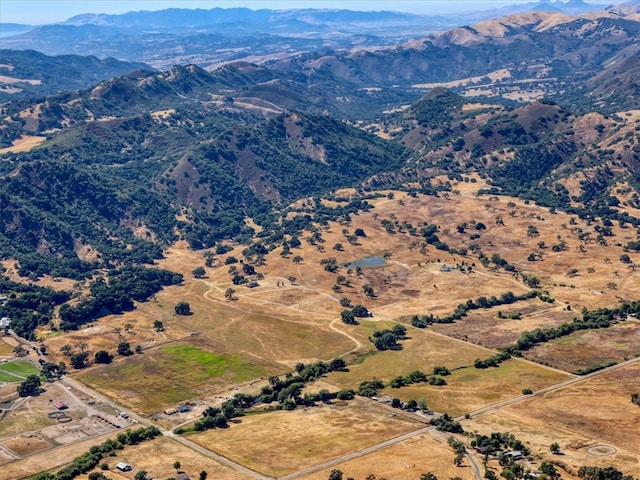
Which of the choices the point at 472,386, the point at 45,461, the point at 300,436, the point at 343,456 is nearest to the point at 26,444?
the point at 45,461

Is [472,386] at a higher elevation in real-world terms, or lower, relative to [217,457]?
higher

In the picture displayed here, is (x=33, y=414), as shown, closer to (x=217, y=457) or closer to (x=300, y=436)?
(x=217, y=457)

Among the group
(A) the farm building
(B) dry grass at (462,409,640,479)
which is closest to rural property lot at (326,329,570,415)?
(B) dry grass at (462,409,640,479)

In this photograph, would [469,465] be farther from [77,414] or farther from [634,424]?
[77,414]

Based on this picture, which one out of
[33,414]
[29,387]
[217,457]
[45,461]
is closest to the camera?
[217,457]

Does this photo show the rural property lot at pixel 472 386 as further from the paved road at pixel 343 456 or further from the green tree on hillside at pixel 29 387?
the green tree on hillside at pixel 29 387

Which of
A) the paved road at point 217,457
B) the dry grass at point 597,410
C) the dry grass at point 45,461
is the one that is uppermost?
the dry grass at point 597,410

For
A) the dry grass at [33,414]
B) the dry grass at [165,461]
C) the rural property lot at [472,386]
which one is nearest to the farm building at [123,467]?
the dry grass at [165,461]

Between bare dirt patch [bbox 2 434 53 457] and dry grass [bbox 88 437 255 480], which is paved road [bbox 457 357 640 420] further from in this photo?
bare dirt patch [bbox 2 434 53 457]
